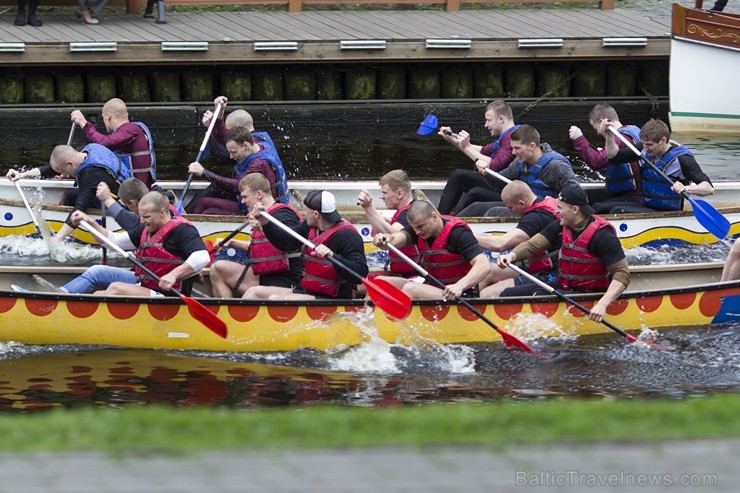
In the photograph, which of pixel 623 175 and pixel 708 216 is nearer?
pixel 708 216

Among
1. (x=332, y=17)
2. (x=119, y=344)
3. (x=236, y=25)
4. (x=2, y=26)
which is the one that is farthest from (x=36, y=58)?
(x=119, y=344)

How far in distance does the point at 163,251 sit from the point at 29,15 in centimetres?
1086

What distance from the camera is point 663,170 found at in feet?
40.5

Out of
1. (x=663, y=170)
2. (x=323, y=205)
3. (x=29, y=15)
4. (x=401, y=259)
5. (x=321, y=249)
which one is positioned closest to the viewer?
(x=321, y=249)

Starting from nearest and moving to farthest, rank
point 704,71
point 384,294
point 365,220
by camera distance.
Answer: point 384,294, point 365,220, point 704,71

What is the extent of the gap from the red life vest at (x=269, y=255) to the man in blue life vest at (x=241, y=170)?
5.61ft

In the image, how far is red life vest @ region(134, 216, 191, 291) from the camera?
9.97 meters

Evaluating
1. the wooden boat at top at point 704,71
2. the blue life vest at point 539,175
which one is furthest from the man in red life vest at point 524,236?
the wooden boat at top at point 704,71

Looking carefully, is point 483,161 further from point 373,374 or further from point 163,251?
point 163,251

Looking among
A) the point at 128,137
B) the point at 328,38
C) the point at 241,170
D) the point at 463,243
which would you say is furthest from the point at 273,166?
the point at 328,38

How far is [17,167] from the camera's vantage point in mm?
16906

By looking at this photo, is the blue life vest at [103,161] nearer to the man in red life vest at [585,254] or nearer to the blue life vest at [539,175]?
the blue life vest at [539,175]

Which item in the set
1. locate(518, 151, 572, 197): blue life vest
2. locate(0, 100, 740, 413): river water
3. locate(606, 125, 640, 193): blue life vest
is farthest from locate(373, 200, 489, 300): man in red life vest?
locate(606, 125, 640, 193): blue life vest

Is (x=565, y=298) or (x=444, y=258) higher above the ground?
(x=444, y=258)
